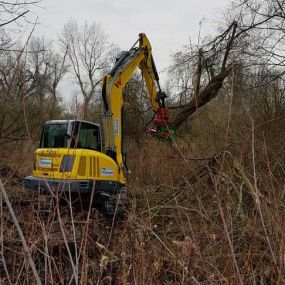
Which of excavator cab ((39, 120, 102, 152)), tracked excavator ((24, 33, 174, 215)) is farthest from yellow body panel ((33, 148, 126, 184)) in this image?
excavator cab ((39, 120, 102, 152))

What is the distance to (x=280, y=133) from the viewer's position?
824cm

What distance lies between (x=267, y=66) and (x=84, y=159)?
472 cm

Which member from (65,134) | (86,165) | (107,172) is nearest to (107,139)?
(107,172)

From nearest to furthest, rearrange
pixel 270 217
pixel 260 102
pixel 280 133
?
pixel 270 217
pixel 280 133
pixel 260 102

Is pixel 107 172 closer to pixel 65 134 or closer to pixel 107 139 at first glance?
pixel 107 139

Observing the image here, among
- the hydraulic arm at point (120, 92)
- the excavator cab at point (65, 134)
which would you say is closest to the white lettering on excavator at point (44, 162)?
the excavator cab at point (65, 134)

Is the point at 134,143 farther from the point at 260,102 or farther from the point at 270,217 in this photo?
the point at 270,217

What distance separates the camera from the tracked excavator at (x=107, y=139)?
8.86 metres

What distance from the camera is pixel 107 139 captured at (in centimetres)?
998

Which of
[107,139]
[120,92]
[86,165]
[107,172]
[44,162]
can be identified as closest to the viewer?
[86,165]

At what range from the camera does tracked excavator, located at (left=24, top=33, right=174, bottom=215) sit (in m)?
8.86

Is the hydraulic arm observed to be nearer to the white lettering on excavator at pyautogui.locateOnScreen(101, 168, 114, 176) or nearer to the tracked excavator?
the tracked excavator

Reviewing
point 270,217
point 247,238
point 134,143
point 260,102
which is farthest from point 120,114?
point 134,143

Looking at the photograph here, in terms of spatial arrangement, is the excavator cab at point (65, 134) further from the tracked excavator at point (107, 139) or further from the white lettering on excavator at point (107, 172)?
the white lettering on excavator at point (107, 172)
